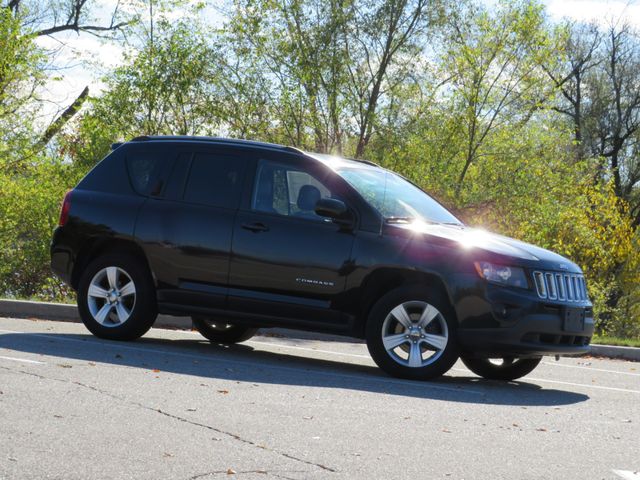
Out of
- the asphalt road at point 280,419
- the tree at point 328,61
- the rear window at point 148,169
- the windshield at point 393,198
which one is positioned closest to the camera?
the asphalt road at point 280,419

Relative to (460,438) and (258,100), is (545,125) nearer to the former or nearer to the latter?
(258,100)

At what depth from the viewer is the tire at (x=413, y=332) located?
9133mm

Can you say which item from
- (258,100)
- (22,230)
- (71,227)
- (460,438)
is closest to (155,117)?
(258,100)

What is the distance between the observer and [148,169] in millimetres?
10898

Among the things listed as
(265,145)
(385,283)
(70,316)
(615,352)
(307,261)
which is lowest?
(70,316)

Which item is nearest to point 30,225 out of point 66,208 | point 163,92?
point 163,92

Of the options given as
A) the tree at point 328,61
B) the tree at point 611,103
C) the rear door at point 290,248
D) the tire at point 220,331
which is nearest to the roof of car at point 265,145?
the rear door at point 290,248

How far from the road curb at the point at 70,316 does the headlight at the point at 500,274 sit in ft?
15.7

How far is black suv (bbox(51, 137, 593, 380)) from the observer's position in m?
9.10

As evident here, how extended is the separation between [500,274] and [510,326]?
1.40 feet

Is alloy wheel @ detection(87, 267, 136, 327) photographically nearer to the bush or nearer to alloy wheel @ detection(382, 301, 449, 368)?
alloy wheel @ detection(382, 301, 449, 368)

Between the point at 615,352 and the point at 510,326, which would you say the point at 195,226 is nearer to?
the point at 510,326

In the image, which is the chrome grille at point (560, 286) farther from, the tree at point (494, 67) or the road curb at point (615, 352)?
the tree at point (494, 67)

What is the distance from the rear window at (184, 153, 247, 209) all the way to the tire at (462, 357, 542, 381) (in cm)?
265
